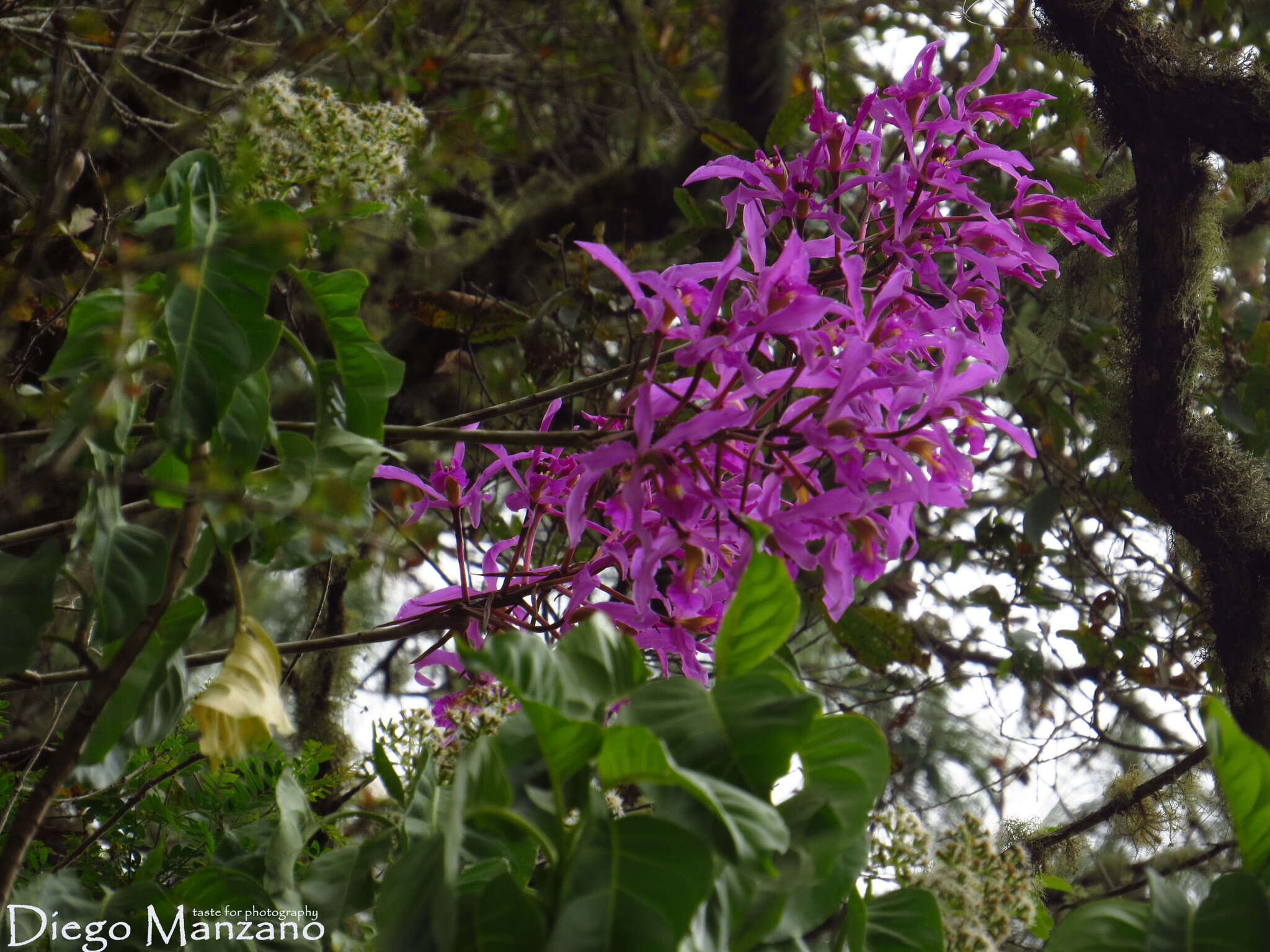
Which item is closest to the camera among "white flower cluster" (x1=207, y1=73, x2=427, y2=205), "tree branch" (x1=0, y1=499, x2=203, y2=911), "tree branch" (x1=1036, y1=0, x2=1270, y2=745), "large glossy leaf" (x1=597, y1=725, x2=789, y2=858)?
"large glossy leaf" (x1=597, y1=725, x2=789, y2=858)

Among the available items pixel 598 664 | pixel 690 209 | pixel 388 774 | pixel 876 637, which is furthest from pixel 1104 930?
pixel 690 209

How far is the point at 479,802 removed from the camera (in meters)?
0.45

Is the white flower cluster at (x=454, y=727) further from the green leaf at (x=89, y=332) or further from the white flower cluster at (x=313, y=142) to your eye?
the white flower cluster at (x=313, y=142)

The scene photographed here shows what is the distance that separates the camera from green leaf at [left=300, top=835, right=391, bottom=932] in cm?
61

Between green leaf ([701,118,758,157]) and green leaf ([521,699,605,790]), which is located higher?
green leaf ([701,118,758,157])

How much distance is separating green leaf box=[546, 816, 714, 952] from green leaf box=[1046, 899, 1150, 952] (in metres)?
0.21

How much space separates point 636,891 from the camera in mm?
433

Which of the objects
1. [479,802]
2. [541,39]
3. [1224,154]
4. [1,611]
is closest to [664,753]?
[479,802]

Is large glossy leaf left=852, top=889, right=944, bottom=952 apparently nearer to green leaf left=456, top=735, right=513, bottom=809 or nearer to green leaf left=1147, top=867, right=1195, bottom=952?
green leaf left=1147, top=867, right=1195, bottom=952

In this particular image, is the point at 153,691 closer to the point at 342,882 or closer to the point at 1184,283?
the point at 342,882

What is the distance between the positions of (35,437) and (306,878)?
1.15ft

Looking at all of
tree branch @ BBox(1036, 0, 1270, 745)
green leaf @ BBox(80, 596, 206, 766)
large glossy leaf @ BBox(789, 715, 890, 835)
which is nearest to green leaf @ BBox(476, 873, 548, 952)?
large glossy leaf @ BBox(789, 715, 890, 835)

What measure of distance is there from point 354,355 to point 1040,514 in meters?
1.39

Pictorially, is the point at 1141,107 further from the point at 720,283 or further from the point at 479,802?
the point at 479,802
